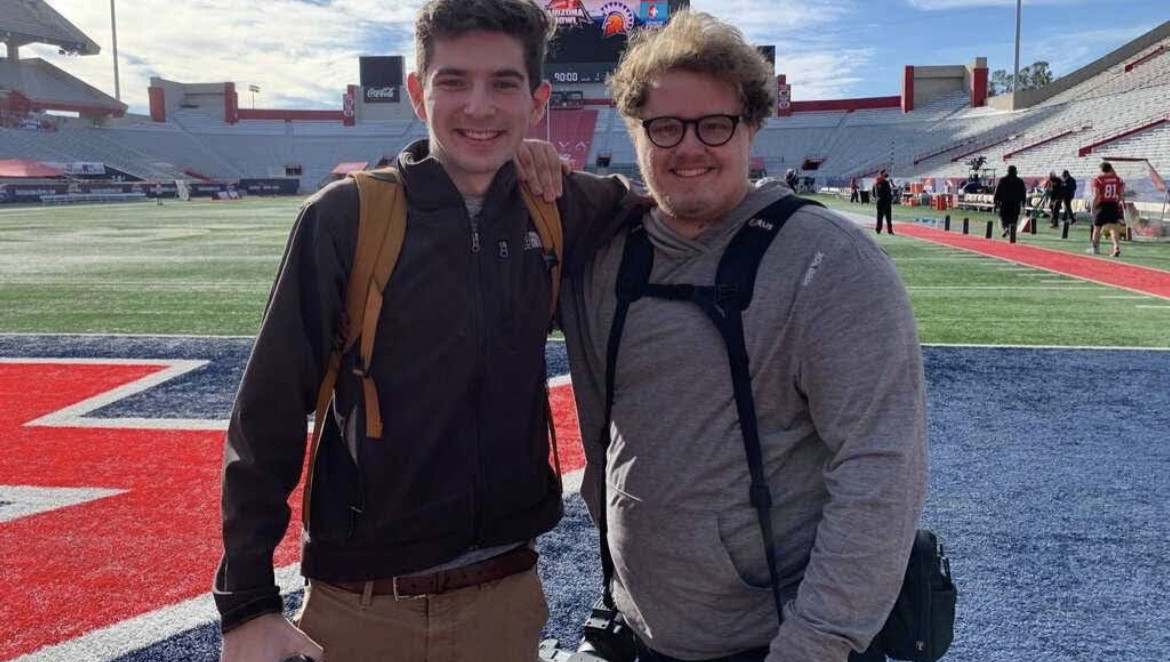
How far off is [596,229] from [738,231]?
39 centimetres

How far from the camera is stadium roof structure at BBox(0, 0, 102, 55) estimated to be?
63969 millimetres

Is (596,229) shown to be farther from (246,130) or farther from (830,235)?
(246,130)

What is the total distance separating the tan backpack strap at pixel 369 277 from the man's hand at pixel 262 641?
406mm

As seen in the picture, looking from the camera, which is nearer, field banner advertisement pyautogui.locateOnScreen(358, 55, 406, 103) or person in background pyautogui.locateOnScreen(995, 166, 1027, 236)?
person in background pyautogui.locateOnScreen(995, 166, 1027, 236)

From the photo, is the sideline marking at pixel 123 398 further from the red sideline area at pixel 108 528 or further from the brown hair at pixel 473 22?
the brown hair at pixel 473 22

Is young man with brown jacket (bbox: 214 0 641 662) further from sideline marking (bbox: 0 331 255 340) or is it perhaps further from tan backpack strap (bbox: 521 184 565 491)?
sideline marking (bbox: 0 331 255 340)

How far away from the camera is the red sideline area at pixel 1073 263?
39.3ft

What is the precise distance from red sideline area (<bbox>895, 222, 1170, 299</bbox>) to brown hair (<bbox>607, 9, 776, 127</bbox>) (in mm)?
11076

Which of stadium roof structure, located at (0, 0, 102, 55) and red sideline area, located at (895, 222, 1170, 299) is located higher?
stadium roof structure, located at (0, 0, 102, 55)

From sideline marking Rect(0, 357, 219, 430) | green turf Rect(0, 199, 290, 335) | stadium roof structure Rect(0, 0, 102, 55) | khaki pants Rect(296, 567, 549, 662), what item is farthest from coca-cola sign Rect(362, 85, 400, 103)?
khaki pants Rect(296, 567, 549, 662)

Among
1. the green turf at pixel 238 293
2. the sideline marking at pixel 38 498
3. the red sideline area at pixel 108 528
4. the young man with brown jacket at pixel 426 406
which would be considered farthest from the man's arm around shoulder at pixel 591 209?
the green turf at pixel 238 293

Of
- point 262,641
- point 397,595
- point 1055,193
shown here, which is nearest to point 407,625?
point 397,595

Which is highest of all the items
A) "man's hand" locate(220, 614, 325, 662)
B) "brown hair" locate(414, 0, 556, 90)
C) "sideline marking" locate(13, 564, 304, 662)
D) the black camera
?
"brown hair" locate(414, 0, 556, 90)

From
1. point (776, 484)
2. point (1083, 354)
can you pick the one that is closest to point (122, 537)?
point (776, 484)
